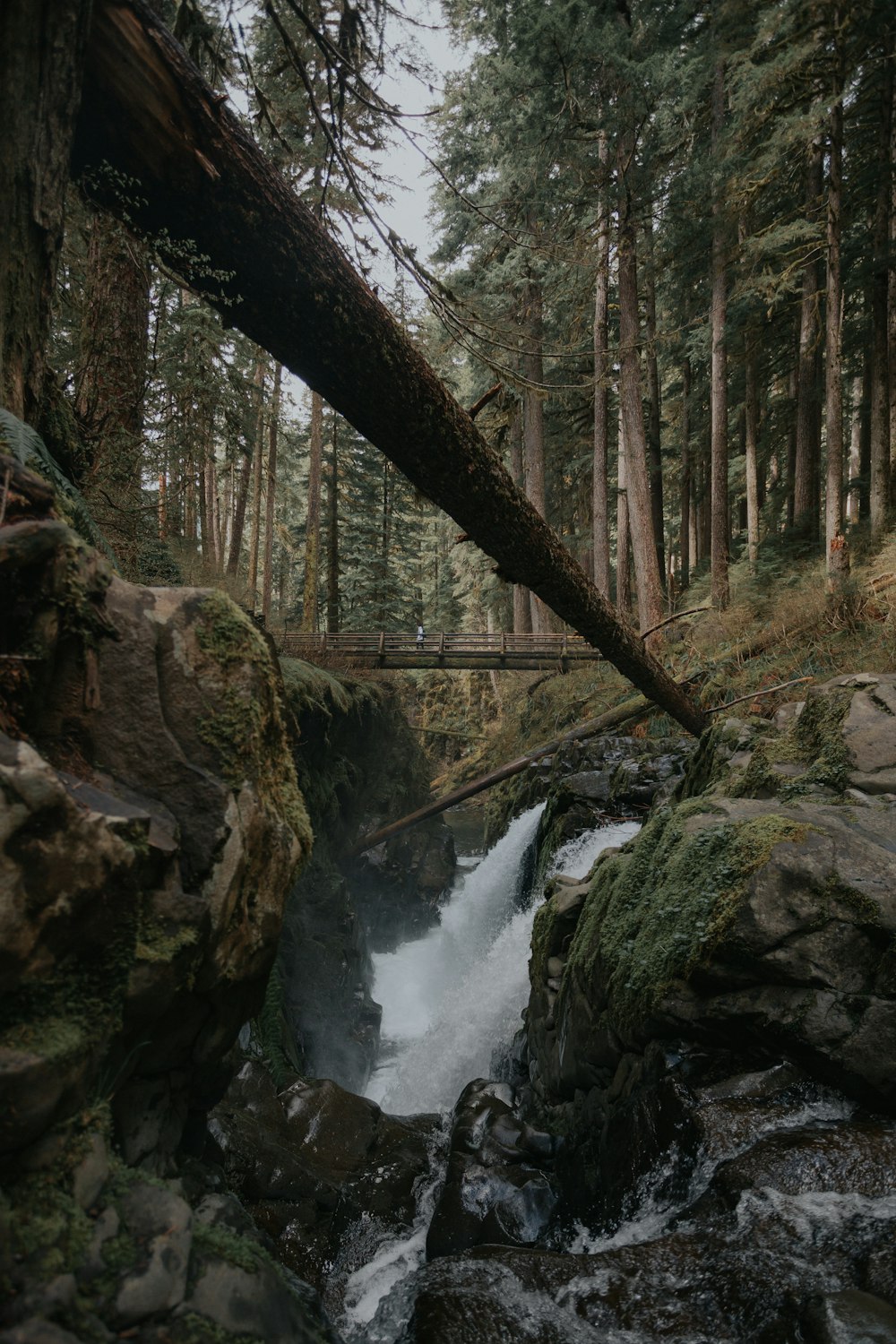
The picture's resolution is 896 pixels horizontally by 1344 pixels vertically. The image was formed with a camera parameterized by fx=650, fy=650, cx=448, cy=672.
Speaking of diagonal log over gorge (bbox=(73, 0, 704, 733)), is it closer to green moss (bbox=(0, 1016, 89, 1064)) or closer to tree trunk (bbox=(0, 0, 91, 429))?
tree trunk (bbox=(0, 0, 91, 429))

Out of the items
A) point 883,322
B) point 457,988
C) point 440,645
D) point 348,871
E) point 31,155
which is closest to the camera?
point 31,155

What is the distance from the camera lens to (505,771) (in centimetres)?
1162

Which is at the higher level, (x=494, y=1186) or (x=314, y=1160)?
(x=494, y=1186)

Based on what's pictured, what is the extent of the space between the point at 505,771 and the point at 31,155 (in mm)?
10343

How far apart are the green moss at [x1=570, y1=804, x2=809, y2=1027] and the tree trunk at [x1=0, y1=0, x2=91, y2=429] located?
4.09 metres

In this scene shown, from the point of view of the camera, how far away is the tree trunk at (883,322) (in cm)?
1192

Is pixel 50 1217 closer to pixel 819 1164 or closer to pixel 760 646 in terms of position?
pixel 819 1164

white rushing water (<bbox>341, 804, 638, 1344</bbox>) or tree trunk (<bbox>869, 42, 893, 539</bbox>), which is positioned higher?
tree trunk (<bbox>869, 42, 893, 539</bbox>)

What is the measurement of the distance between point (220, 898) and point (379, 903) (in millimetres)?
11966

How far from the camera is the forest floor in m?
8.67

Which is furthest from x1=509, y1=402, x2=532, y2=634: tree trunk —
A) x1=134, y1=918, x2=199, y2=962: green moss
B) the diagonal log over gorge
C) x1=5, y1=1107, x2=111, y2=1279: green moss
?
x1=5, y1=1107, x2=111, y2=1279: green moss

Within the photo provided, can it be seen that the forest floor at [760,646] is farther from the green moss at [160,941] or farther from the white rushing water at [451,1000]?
the green moss at [160,941]

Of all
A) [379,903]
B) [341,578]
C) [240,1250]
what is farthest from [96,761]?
[341,578]

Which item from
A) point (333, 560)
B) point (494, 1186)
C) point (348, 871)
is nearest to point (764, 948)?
point (494, 1186)
